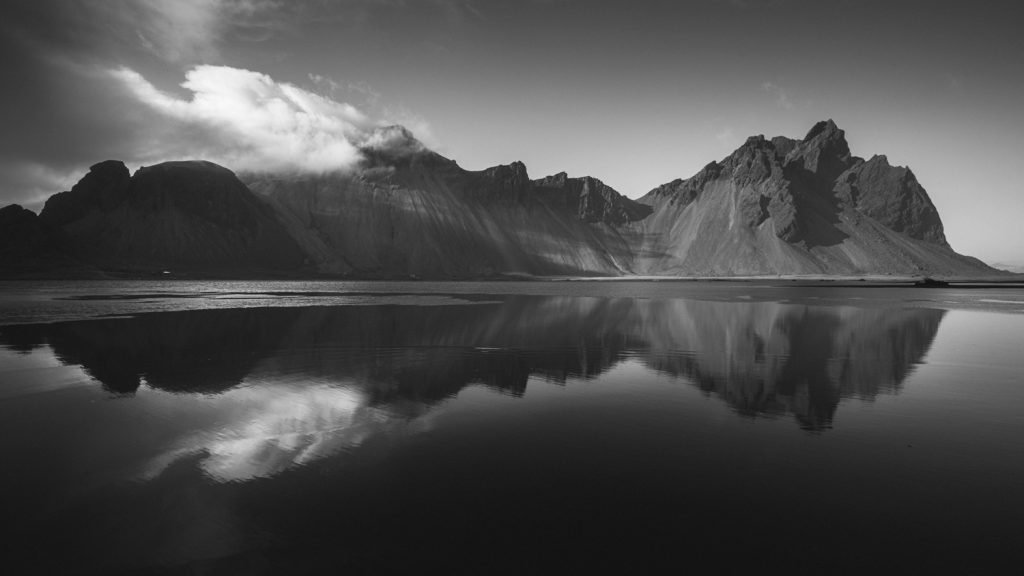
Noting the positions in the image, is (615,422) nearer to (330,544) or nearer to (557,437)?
(557,437)

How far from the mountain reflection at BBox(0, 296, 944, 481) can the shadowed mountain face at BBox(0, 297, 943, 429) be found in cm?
10

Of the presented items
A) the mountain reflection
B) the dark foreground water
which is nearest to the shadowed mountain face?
the mountain reflection

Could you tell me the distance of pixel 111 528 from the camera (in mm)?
9180

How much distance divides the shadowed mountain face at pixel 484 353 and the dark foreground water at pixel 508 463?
26 cm

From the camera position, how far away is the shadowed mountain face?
20.3 meters

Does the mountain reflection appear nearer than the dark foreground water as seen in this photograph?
No

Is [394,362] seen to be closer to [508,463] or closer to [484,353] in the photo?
[484,353]

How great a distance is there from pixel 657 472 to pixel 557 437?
3.42 metres

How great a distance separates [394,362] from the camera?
25.6 meters

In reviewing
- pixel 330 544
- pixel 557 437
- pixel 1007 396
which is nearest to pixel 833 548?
pixel 557 437

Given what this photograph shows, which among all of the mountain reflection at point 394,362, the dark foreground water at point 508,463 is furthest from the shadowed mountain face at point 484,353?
the dark foreground water at point 508,463

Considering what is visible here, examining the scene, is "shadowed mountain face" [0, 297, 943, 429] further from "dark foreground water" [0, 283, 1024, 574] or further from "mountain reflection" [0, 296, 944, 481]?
"dark foreground water" [0, 283, 1024, 574]

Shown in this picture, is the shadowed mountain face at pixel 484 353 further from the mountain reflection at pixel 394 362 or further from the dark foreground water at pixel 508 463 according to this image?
the dark foreground water at pixel 508 463

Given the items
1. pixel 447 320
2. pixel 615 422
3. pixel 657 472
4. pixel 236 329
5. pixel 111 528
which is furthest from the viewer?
pixel 447 320
